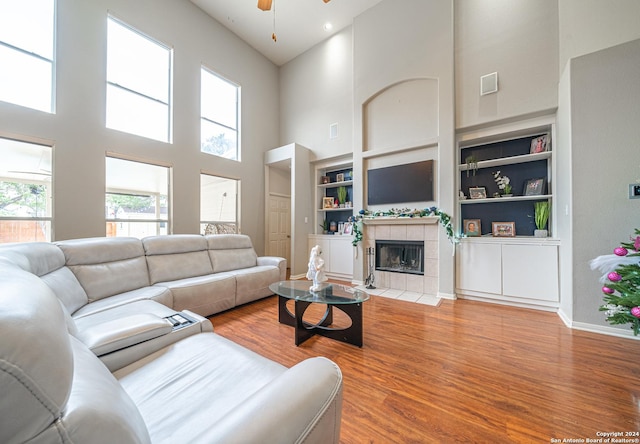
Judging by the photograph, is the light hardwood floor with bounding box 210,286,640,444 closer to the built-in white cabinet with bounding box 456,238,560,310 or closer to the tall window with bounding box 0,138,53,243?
the built-in white cabinet with bounding box 456,238,560,310

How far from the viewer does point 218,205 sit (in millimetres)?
5109

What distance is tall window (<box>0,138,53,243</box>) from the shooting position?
2859 millimetres

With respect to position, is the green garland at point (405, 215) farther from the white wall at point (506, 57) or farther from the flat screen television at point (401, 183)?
the white wall at point (506, 57)

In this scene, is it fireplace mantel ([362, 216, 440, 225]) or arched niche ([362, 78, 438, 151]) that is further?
arched niche ([362, 78, 438, 151])

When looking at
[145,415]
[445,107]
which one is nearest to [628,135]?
[445,107]

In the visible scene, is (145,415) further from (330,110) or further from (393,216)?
(330,110)

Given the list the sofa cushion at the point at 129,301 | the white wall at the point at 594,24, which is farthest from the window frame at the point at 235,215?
the white wall at the point at 594,24

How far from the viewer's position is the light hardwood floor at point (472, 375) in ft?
4.42

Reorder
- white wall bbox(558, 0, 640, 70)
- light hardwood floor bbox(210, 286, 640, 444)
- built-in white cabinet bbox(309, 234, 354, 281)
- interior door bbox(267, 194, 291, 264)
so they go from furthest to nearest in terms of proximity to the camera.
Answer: interior door bbox(267, 194, 291, 264) → built-in white cabinet bbox(309, 234, 354, 281) → white wall bbox(558, 0, 640, 70) → light hardwood floor bbox(210, 286, 640, 444)

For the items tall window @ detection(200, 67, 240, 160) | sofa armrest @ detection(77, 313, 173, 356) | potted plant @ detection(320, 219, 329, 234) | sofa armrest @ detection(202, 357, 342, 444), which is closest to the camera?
sofa armrest @ detection(202, 357, 342, 444)

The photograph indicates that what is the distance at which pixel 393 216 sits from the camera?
4.12 metres

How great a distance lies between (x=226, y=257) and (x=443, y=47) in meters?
4.62

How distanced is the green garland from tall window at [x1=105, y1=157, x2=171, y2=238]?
3303 mm

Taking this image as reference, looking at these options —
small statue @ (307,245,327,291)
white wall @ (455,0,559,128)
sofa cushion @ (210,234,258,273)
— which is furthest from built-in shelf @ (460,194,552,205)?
sofa cushion @ (210,234,258,273)
